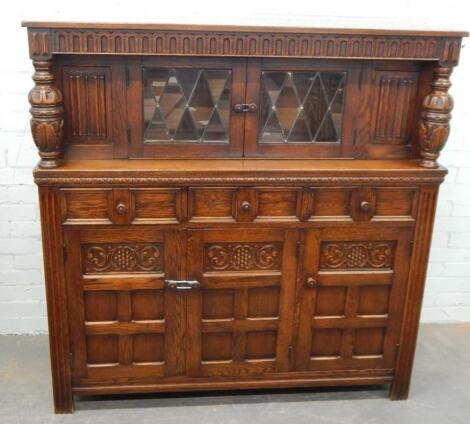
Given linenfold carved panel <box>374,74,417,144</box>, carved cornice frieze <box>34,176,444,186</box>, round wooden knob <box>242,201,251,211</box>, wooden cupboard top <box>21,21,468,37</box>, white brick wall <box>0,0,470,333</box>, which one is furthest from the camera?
white brick wall <box>0,0,470,333</box>

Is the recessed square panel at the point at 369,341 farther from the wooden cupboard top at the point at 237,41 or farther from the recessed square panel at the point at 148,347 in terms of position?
the wooden cupboard top at the point at 237,41

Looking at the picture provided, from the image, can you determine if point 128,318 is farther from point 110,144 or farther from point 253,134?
point 253,134

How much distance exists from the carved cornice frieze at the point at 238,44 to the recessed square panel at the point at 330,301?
0.94 metres

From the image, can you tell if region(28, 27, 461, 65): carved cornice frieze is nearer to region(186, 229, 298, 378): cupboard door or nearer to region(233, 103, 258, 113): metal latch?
region(233, 103, 258, 113): metal latch

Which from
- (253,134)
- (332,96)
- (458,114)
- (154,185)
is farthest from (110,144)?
(458,114)

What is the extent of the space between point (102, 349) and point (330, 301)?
0.97 meters

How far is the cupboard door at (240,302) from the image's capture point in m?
2.42

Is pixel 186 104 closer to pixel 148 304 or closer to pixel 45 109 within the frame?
pixel 45 109

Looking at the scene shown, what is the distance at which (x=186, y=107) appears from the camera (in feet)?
8.00

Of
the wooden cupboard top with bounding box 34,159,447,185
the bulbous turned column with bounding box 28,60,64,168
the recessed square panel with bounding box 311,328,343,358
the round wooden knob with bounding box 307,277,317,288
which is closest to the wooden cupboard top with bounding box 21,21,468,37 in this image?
the bulbous turned column with bounding box 28,60,64,168

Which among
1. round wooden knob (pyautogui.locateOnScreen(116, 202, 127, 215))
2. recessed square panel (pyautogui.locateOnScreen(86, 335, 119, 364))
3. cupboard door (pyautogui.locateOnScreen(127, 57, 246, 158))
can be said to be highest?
cupboard door (pyautogui.locateOnScreen(127, 57, 246, 158))

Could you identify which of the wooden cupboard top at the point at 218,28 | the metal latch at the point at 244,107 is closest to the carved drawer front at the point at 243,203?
the metal latch at the point at 244,107

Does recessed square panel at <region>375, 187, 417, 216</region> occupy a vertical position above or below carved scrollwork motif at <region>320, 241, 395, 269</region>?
above

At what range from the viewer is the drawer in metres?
2.29
